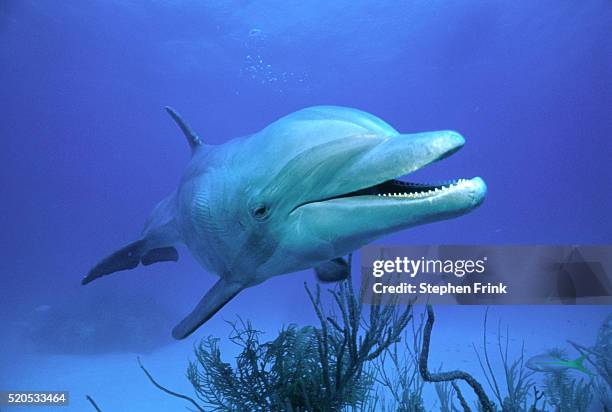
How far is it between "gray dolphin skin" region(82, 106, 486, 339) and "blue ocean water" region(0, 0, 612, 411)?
30.3ft

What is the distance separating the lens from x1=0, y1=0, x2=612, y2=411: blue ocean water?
18188 millimetres

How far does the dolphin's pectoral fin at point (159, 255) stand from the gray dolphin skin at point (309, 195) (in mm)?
2765

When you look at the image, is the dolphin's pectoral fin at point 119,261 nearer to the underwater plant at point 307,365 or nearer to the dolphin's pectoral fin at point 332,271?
the underwater plant at point 307,365

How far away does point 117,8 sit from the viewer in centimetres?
2594

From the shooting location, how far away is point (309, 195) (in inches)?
89.4

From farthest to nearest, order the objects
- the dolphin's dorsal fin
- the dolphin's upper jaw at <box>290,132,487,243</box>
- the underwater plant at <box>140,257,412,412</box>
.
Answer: the dolphin's dorsal fin
the underwater plant at <box>140,257,412,412</box>
the dolphin's upper jaw at <box>290,132,487,243</box>

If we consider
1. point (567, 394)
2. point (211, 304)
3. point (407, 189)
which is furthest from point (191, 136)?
point (567, 394)

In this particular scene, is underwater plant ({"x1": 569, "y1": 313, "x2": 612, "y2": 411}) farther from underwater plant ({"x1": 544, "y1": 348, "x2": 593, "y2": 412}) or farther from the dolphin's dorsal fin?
the dolphin's dorsal fin

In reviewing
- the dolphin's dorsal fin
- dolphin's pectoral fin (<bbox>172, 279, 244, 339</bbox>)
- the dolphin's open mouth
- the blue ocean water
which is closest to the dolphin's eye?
A: the dolphin's open mouth

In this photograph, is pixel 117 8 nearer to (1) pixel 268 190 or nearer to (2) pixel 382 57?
(2) pixel 382 57

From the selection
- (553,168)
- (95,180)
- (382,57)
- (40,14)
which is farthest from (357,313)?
(95,180)

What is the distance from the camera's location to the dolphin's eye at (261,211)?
7.81ft

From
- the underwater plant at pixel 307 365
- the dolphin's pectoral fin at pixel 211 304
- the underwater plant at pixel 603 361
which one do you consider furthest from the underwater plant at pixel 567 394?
the dolphin's pectoral fin at pixel 211 304

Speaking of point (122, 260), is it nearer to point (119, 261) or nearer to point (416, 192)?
point (119, 261)
